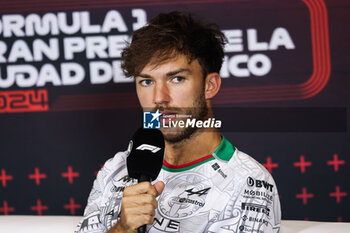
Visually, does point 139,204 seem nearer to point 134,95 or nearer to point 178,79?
point 178,79

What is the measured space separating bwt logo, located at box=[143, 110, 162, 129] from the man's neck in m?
0.16

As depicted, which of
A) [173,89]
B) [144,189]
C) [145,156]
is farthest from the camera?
[173,89]

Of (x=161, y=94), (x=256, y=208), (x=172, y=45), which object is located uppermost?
(x=172, y=45)

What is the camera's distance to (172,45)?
1.53 m

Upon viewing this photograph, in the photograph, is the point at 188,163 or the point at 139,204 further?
the point at 188,163

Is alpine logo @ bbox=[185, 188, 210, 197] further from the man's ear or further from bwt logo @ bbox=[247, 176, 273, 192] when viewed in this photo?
the man's ear

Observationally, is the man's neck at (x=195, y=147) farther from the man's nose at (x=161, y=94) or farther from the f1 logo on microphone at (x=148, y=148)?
the f1 logo on microphone at (x=148, y=148)

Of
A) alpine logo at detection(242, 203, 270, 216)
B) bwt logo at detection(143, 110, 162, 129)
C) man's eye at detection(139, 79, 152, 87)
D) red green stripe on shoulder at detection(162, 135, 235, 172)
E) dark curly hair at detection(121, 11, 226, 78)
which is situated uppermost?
dark curly hair at detection(121, 11, 226, 78)

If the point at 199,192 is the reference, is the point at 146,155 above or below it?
above

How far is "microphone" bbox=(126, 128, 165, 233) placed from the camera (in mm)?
1082

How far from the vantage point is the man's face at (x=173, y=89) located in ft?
4.85

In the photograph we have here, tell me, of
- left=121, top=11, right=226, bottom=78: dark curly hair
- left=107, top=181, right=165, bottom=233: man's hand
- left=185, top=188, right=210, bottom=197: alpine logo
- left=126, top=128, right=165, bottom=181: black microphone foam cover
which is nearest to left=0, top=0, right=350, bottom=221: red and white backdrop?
left=121, top=11, right=226, bottom=78: dark curly hair

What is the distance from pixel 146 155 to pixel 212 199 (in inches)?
14.5

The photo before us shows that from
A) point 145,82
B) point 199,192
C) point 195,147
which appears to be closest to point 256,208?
point 199,192
